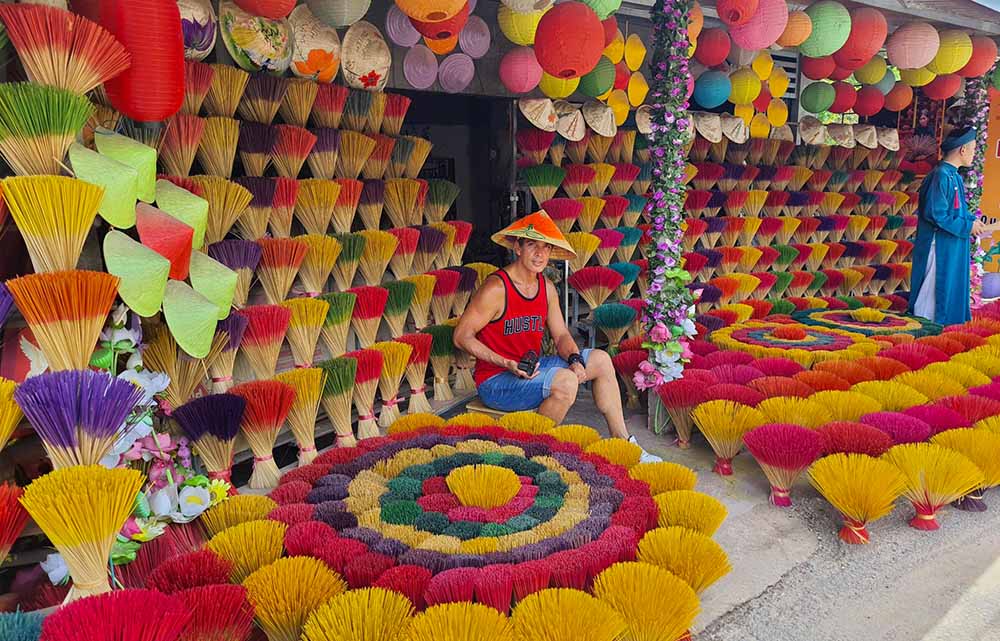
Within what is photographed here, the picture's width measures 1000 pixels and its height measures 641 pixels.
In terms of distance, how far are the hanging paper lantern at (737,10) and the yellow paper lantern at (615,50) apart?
1.96 feet

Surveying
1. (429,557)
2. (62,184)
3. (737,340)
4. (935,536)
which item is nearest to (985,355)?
(737,340)

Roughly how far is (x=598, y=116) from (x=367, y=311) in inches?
80.6

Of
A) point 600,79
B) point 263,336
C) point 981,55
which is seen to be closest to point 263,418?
point 263,336

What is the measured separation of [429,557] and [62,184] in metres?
1.11

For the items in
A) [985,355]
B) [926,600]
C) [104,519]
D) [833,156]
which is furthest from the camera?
[833,156]

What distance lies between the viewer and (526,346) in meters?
3.07

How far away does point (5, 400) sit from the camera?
1427mm

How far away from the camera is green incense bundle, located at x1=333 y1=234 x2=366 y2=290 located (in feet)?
9.93

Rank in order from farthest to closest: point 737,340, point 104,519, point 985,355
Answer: point 737,340, point 985,355, point 104,519

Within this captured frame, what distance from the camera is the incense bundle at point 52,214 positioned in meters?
1.50

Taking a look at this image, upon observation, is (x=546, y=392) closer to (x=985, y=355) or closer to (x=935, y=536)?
(x=935, y=536)

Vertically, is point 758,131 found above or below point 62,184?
above

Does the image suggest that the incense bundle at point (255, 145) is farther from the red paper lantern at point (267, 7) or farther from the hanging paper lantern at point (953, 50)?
the hanging paper lantern at point (953, 50)

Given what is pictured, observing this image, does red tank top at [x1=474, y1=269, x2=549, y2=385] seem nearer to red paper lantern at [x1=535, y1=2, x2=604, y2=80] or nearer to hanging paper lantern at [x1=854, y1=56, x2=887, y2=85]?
red paper lantern at [x1=535, y1=2, x2=604, y2=80]
